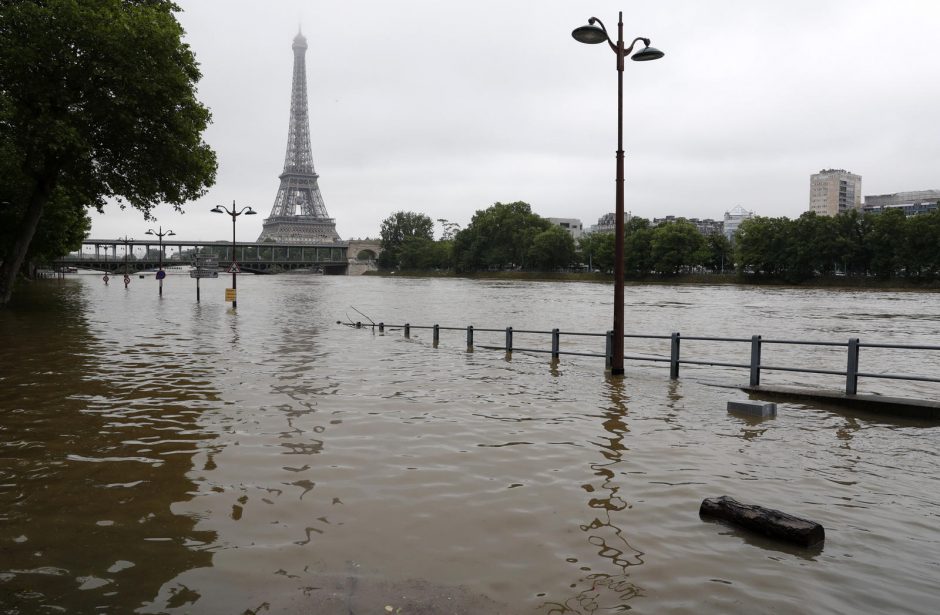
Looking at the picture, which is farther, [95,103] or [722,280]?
[722,280]

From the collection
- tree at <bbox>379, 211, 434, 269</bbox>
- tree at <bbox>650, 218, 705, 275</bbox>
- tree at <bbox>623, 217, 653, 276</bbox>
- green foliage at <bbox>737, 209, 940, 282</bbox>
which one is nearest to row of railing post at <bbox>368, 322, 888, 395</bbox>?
green foliage at <bbox>737, 209, 940, 282</bbox>

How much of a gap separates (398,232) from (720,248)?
313ft

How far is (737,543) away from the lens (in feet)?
18.3

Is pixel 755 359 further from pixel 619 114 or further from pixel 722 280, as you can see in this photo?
pixel 722 280

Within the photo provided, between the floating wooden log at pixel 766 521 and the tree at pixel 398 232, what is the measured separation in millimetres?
182107

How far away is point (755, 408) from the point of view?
1103cm

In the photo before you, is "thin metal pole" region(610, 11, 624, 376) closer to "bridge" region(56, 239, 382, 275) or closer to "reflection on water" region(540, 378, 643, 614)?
"reflection on water" region(540, 378, 643, 614)

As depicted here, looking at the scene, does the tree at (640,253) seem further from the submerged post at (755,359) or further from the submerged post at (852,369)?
the submerged post at (852,369)

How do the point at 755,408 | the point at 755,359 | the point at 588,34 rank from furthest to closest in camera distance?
the point at 588,34
the point at 755,359
the point at 755,408

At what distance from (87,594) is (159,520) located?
1418 mm

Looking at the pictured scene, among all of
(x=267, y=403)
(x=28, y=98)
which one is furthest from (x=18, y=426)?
(x=28, y=98)

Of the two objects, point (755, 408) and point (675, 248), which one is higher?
point (675, 248)

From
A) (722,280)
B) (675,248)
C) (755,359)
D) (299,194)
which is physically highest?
(299,194)

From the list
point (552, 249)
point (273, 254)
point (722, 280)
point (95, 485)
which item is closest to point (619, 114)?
point (95, 485)
